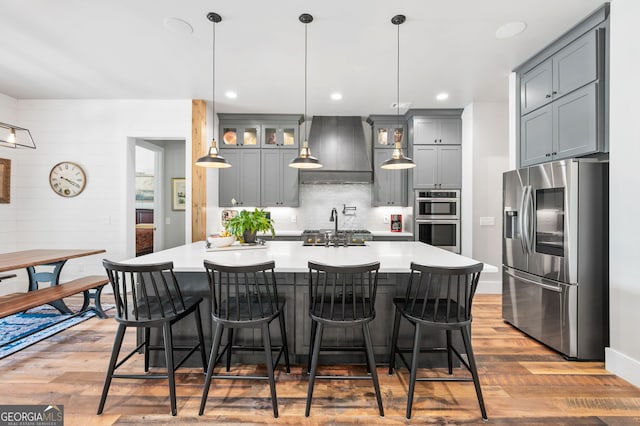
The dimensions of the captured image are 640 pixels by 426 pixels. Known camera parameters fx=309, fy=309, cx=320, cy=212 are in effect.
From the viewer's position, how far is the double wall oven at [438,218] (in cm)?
475

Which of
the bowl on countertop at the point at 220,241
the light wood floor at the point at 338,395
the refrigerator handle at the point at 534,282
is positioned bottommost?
the light wood floor at the point at 338,395

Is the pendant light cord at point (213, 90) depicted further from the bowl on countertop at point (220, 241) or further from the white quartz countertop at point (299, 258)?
the white quartz countertop at point (299, 258)

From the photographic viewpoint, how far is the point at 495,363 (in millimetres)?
2570

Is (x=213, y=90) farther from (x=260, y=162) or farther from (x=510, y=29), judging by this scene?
(x=510, y=29)

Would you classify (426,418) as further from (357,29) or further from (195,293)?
(357,29)

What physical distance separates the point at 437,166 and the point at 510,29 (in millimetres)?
2289

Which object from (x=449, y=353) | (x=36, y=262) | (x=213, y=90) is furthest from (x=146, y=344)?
(x=213, y=90)

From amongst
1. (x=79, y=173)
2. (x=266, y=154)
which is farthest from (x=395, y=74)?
(x=79, y=173)

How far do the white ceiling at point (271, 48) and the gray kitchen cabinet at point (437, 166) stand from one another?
0.73m

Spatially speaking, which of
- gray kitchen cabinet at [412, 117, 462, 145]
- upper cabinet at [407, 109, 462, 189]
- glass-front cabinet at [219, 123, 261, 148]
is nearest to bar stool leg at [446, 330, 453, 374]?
upper cabinet at [407, 109, 462, 189]

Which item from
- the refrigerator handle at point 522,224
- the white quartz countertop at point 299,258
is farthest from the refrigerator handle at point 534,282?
the white quartz countertop at point 299,258

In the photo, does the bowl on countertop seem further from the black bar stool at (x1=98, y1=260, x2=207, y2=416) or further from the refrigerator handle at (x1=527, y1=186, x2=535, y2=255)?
the refrigerator handle at (x1=527, y1=186, x2=535, y2=255)

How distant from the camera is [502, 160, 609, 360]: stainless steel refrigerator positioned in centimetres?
253

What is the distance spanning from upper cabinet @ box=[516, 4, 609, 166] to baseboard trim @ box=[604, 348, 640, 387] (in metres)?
1.58
